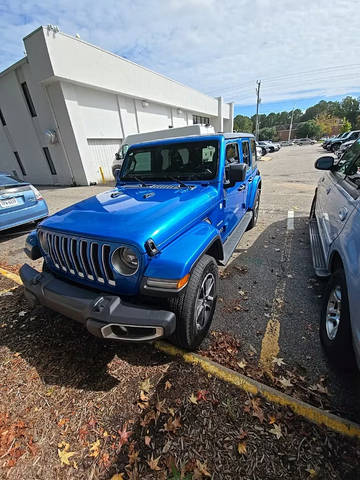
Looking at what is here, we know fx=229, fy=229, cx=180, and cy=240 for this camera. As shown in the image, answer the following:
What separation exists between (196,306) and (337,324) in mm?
1189

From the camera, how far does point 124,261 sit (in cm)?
185

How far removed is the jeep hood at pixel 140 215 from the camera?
1.84m

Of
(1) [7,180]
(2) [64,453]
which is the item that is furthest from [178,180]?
(1) [7,180]

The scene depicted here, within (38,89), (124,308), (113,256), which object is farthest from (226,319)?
(38,89)

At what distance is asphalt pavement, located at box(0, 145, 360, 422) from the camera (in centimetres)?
199

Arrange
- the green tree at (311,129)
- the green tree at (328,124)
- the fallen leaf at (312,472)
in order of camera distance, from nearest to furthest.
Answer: the fallen leaf at (312,472) < the green tree at (311,129) < the green tree at (328,124)

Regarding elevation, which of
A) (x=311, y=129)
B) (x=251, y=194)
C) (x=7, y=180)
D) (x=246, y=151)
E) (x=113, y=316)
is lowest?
(x=311, y=129)

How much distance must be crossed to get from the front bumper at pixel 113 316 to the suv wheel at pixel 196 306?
0.66ft

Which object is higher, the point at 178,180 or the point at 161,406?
the point at 178,180

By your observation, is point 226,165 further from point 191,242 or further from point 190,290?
point 190,290

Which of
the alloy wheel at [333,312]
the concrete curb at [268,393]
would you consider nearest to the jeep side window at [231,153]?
the alloy wheel at [333,312]

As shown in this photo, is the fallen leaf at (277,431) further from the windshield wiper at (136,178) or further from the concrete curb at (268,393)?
the windshield wiper at (136,178)

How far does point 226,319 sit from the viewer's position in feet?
8.75

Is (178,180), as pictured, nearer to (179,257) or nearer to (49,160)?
(179,257)
